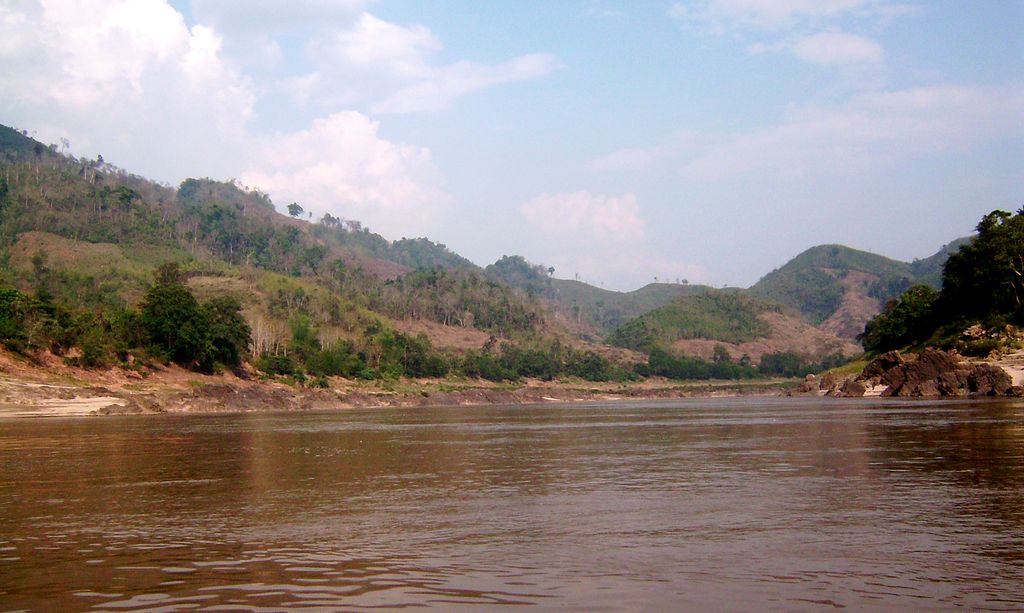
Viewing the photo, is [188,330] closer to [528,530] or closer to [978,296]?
[528,530]

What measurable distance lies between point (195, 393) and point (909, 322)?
306 feet

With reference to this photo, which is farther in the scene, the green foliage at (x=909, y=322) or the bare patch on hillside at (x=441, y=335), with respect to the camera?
the bare patch on hillside at (x=441, y=335)

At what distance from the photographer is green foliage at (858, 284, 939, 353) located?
104250 millimetres

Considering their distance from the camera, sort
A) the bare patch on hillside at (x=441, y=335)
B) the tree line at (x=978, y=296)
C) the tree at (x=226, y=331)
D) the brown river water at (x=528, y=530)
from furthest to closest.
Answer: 1. the bare patch on hillside at (x=441, y=335)
2. the tree at (x=226, y=331)
3. the tree line at (x=978, y=296)
4. the brown river water at (x=528, y=530)

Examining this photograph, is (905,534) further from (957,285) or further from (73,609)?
(957,285)

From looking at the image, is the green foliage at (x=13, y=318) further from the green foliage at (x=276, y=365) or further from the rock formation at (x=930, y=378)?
the rock formation at (x=930, y=378)

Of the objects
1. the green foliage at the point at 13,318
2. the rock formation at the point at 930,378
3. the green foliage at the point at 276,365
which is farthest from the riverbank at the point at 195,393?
the rock formation at the point at 930,378

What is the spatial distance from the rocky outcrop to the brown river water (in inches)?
1757

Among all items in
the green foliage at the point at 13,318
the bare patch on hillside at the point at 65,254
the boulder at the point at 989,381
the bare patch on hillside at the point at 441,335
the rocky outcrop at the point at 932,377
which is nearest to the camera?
the boulder at the point at 989,381

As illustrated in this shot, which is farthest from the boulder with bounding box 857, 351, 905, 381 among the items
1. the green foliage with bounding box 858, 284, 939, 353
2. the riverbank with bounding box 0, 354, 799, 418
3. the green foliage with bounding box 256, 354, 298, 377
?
the green foliage with bounding box 256, 354, 298, 377

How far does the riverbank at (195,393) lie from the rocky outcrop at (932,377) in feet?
207

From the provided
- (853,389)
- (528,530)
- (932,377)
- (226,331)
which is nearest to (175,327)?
(226,331)

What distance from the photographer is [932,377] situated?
7962cm

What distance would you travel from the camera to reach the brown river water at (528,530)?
36.1 ft
